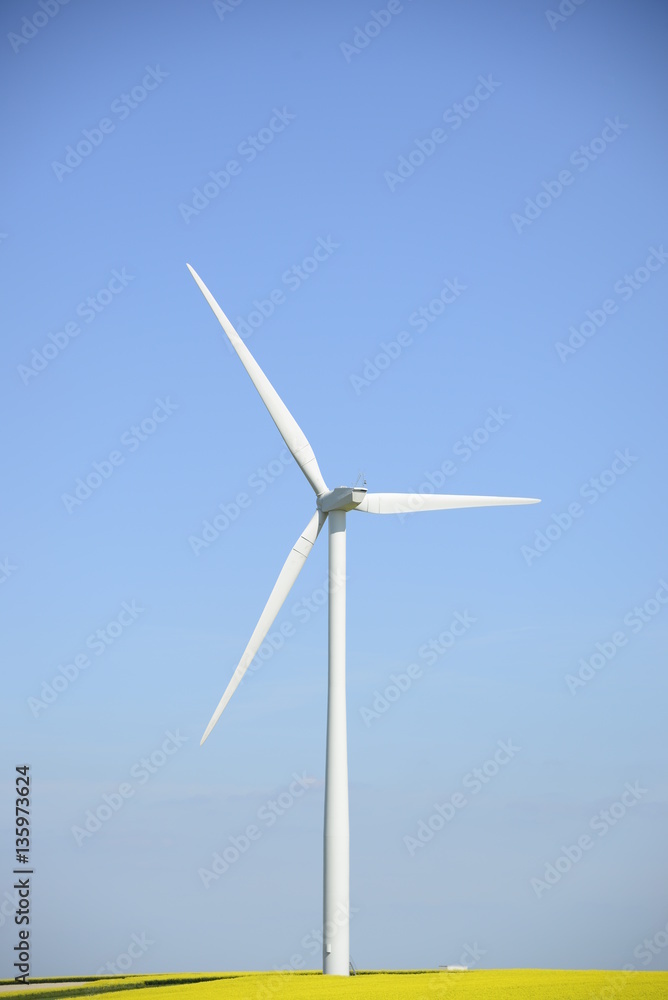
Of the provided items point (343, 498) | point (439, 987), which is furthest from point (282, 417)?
point (439, 987)

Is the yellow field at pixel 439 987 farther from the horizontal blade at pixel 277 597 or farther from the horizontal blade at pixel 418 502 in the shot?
the horizontal blade at pixel 418 502

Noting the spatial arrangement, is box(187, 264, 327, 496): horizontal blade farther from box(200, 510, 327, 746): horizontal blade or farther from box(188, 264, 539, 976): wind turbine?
box(200, 510, 327, 746): horizontal blade

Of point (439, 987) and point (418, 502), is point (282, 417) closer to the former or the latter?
point (418, 502)

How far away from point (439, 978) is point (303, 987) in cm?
552

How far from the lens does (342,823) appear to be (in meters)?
42.5

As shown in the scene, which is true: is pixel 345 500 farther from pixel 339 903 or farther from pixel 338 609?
pixel 339 903

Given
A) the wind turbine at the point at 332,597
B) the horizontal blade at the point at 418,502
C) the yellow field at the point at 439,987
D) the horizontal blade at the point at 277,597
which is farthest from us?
the horizontal blade at the point at 418,502

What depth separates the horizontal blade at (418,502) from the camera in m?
46.8

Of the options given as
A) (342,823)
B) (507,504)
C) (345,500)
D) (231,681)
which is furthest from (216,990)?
(507,504)

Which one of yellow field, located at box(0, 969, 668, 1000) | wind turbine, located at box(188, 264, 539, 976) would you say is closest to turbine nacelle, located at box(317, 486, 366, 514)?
wind turbine, located at box(188, 264, 539, 976)

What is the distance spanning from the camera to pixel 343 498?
45812mm

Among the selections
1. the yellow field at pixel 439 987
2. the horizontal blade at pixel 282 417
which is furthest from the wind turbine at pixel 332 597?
the yellow field at pixel 439 987

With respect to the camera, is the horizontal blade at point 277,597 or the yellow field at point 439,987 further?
the horizontal blade at point 277,597

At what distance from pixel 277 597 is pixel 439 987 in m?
14.9
